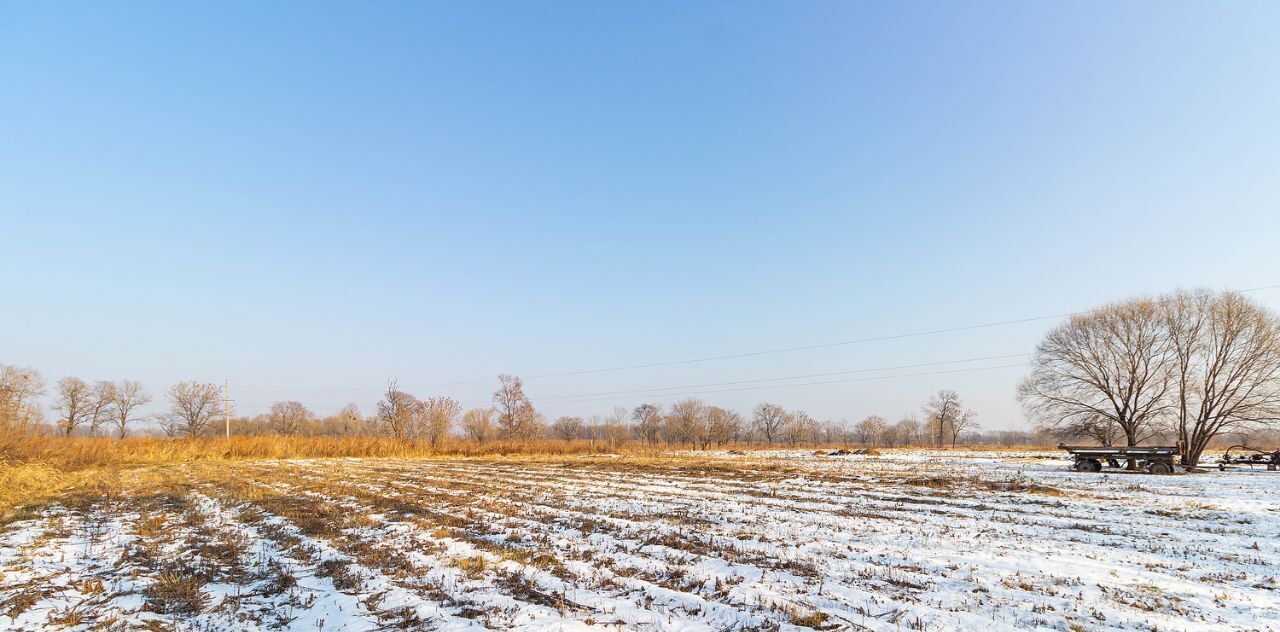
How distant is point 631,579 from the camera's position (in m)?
7.27

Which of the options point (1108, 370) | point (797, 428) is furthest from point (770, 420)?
point (1108, 370)

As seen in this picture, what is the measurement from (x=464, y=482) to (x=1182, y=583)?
20.0 m

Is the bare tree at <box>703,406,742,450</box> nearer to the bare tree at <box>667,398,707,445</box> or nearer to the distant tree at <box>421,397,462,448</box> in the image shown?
the bare tree at <box>667,398,707,445</box>

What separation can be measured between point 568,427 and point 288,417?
244 ft

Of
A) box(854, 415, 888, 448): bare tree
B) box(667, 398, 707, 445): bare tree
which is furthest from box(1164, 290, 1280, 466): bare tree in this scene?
box(854, 415, 888, 448): bare tree

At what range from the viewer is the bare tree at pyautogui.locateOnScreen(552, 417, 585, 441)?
6319 inches

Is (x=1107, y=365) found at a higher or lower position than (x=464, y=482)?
higher

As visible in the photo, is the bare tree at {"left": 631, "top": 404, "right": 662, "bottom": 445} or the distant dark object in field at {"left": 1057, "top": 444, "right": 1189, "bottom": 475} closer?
the distant dark object in field at {"left": 1057, "top": 444, "right": 1189, "bottom": 475}

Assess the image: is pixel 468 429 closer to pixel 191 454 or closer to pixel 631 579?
pixel 191 454

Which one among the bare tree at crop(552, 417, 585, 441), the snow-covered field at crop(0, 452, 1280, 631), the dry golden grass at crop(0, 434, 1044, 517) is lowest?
the bare tree at crop(552, 417, 585, 441)

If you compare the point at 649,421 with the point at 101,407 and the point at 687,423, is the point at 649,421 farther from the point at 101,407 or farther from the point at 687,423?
the point at 101,407

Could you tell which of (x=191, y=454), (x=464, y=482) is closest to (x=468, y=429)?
(x=191, y=454)

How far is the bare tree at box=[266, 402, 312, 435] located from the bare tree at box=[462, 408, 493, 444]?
40758 mm

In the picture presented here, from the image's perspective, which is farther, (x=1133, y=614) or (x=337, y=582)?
(x=337, y=582)
